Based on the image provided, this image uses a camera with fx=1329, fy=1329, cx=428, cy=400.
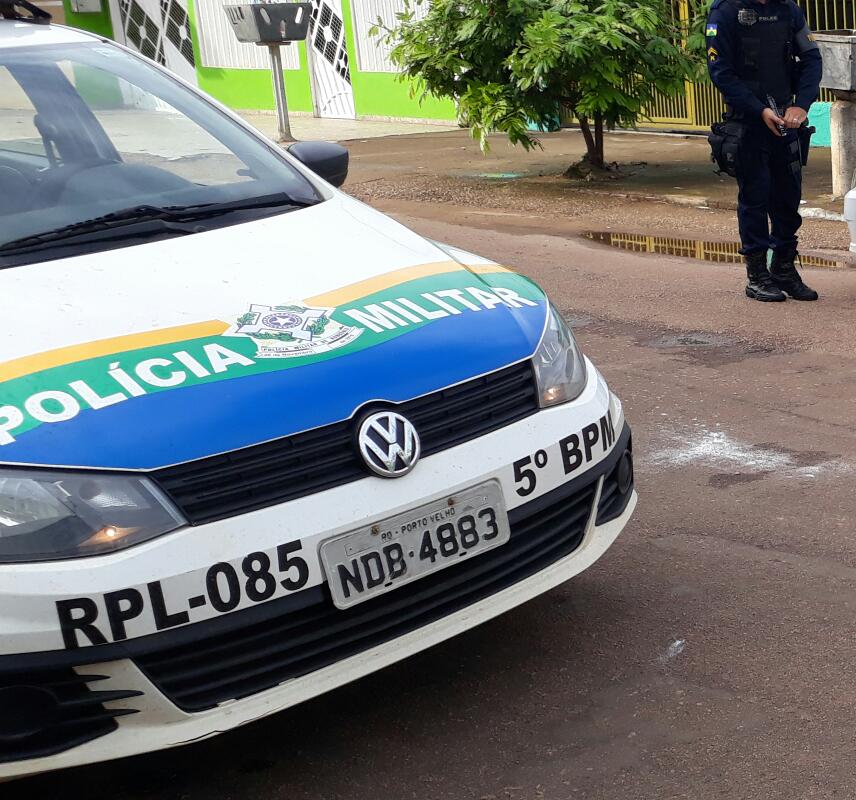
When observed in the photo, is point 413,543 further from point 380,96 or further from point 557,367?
point 380,96

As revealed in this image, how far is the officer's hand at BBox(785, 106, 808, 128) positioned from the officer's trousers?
91mm

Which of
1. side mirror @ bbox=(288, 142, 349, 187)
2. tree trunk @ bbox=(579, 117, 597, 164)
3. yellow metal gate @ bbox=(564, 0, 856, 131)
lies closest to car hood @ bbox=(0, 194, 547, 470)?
side mirror @ bbox=(288, 142, 349, 187)

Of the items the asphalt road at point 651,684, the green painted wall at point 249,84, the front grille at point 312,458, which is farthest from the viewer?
the green painted wall at point 249,84

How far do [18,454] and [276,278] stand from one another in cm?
91

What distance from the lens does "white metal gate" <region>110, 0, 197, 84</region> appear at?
24.4 metres

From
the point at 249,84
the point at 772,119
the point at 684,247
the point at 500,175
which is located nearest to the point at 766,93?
the point at 772,119

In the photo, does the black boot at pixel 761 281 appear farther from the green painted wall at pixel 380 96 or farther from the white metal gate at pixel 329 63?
the white metal gate at pixel 329 63

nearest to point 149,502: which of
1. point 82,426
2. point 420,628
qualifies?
point 82,426

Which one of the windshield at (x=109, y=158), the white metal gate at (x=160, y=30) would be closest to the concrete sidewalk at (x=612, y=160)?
the windshield at (x=109, y=158)

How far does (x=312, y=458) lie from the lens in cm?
280

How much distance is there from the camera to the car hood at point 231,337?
2.70 meters

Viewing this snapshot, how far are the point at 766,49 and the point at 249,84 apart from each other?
1707 centimetres

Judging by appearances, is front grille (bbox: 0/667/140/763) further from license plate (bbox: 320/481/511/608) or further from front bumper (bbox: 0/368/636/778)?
license plate (bbox: 320/481/511/608)

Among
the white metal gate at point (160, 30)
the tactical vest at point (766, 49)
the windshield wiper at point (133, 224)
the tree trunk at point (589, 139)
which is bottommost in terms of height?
the tree trunk at point (589, 139)
